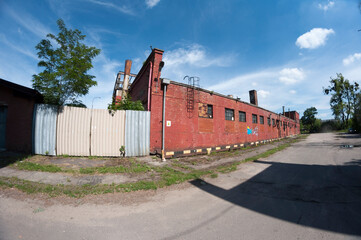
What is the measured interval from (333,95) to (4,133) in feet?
256

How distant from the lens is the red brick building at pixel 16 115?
737cm

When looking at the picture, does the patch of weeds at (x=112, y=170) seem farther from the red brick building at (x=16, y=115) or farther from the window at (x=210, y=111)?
the window at (x=210, y=111)

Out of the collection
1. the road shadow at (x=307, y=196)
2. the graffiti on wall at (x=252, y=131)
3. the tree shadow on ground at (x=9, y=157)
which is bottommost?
the road shadow at (x=307, y=196)

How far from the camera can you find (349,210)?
2859 mm

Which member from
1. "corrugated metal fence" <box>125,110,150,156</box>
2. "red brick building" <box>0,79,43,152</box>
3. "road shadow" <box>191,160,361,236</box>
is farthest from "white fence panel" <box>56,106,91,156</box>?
"road shadow" <box>191,160,361,236</box>

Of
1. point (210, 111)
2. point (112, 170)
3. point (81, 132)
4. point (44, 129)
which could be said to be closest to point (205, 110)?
point (210, 111)

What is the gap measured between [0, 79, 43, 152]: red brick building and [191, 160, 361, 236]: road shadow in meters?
9.31

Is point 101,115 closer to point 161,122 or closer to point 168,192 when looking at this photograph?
point 161,122

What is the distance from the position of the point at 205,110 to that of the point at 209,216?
30.0 ft

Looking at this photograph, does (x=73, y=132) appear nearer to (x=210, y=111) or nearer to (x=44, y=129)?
(x=44, y=129)

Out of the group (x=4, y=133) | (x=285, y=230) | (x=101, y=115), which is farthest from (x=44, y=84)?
(x=285, y=230)

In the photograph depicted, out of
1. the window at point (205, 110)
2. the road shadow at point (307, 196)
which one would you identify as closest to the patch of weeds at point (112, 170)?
the road shadow at point (307, 196)

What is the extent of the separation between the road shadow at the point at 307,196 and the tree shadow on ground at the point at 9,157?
792 centimetres

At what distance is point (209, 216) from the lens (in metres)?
2.81
